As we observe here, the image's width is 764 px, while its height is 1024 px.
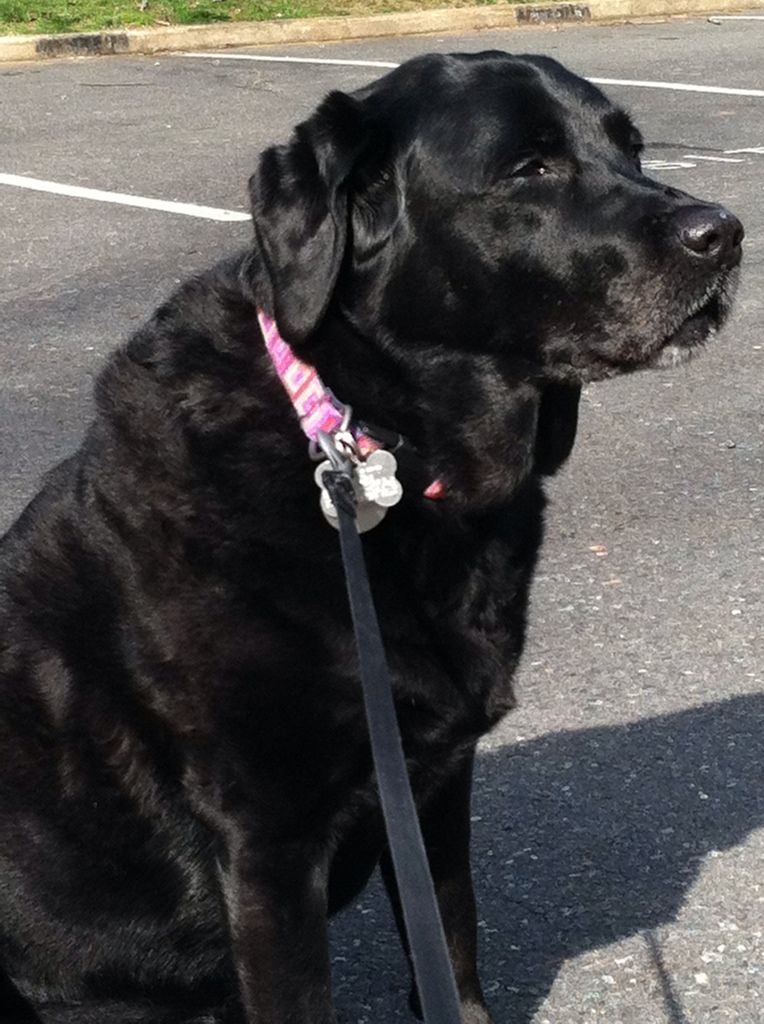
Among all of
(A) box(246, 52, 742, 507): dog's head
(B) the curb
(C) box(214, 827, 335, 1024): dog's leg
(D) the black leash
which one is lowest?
(B) the curb

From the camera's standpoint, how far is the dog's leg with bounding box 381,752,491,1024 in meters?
3.16

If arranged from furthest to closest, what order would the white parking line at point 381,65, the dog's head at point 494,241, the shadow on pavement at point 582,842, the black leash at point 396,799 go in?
the white parking line at point 381,65 → the shadow on pavement at point 582,842 → the dog's head at point 494,241 → the black leash at point 396,799

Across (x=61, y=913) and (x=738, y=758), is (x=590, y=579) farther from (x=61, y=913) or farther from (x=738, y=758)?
(x=61, y=913)

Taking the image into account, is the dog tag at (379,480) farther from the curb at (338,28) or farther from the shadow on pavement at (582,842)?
the curb at (338,28)

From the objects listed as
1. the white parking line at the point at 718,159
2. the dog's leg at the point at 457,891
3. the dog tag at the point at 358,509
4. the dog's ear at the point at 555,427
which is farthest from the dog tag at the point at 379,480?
the white parking line at the point at 718,159

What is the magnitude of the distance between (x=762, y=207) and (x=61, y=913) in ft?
21.3

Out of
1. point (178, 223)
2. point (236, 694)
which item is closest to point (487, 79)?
point (236, 694)

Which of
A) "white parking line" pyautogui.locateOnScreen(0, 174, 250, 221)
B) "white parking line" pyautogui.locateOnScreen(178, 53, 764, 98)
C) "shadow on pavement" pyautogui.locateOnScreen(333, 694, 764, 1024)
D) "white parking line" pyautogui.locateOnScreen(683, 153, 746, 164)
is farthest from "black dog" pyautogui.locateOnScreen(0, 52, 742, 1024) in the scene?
"white parking line" pyautogui.locateOnScreen(178, 53, 764, 98)

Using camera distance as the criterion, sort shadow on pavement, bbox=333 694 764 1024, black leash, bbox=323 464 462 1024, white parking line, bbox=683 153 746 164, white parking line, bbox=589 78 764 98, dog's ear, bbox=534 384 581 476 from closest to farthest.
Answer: black leash, bbox=323 464 462 1024
dog's ear, bbox=534 384 581 476
shadow on pavement, bbox=333 694 764 1024
white parking line, bbox=683 153 746 164
white parking line, bbox=589 78 764 98

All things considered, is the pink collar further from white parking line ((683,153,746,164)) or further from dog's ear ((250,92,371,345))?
white parking line ((683,153,746,164))

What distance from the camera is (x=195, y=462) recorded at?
282 centimetres

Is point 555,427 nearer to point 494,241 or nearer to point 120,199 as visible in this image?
point 494,241

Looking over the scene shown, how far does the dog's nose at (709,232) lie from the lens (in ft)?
9.67

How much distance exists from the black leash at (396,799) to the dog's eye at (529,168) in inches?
25.2
